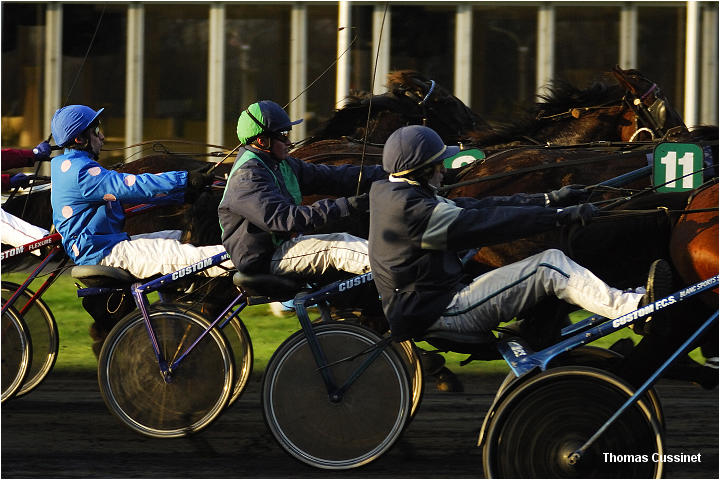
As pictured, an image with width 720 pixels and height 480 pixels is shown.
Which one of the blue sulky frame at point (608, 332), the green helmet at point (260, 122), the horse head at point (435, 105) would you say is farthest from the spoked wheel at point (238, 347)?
the horse head at point (435, 105)

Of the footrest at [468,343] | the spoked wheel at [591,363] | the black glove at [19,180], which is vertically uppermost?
the black glove at [19,180]

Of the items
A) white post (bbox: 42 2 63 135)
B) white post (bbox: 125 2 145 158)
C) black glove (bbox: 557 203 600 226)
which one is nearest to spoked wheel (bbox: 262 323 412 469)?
black glove (bbox: 557 203 600 226)

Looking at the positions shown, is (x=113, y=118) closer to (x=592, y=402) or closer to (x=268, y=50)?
(x=268, y=50)

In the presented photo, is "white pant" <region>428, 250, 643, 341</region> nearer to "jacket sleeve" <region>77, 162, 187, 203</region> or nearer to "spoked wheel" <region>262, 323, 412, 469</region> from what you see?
"spoked wheel" <region>262, 323, 412, 469</region>

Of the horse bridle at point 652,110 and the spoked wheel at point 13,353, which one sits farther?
the horse bridle at point 652,110

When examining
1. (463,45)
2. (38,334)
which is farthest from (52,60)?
(38,334)

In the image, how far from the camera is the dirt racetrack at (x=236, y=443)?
4.79 m

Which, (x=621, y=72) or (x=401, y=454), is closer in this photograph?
(x=401, y=454)

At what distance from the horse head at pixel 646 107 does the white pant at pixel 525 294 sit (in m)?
2.94

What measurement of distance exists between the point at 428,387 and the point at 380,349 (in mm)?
1823

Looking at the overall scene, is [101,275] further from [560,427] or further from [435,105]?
[435,105]

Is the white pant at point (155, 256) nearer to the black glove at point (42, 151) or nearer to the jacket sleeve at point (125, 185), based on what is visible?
the jacket sleeve at point (125, 185)

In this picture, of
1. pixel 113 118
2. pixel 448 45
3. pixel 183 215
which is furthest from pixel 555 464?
pixel 113 118

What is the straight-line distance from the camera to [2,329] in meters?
6.10
